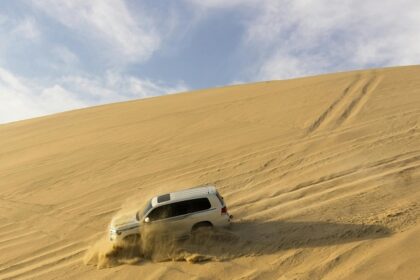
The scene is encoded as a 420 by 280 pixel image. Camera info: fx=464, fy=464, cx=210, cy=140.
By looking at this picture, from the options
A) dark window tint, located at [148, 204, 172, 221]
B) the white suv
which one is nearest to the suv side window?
the white suv

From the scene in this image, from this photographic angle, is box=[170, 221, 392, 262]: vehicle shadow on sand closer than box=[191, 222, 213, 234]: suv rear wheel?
Yes

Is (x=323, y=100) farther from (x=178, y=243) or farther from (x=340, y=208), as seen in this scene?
(x=178, y=243)

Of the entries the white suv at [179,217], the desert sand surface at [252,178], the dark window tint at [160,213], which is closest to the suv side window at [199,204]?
the white suv at [179,217]

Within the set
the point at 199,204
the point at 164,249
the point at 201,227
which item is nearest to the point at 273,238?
the point at 201,227

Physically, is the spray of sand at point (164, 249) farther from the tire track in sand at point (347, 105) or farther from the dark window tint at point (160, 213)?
the tire track in sand at point (347, 105)

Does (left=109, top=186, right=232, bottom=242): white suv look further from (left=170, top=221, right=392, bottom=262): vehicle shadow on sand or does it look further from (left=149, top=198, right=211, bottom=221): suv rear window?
(left=170, top=221, right=392, bottom=262): vehicle shadow on sand

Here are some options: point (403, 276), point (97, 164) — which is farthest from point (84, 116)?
point (403, 276)

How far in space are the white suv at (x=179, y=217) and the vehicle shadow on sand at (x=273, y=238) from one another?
0.29 metres

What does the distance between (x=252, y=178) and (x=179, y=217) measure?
4848 mm

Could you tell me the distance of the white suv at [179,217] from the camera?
35.6ft

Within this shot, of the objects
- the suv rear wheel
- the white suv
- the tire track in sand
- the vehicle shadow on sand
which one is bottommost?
the vehicle shadow on sand

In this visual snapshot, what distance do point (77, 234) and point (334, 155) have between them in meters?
8.82

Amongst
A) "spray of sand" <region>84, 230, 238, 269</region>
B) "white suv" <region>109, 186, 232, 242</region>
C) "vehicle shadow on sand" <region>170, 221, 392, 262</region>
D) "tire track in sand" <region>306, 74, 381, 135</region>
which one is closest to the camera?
Answer: "vehicle shadow on sand" <region>170, 221, 392, 262</region>

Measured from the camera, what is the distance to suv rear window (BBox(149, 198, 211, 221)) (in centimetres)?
1094
